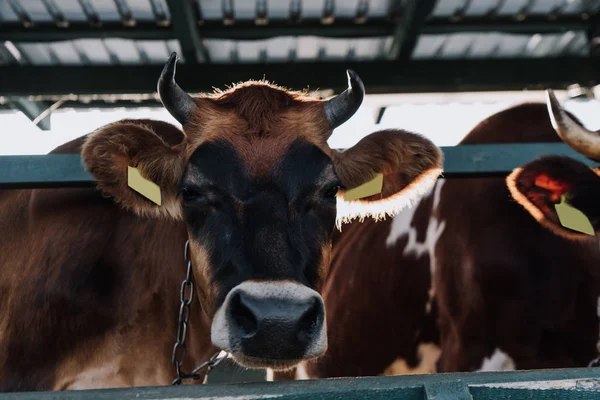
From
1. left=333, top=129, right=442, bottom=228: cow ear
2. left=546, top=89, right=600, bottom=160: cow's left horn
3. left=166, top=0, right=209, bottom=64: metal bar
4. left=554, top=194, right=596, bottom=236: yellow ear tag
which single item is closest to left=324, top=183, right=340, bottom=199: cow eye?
left=333, top=129, right=442, bottom=228: cow ear

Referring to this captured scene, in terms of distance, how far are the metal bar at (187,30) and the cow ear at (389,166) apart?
6.94 feet

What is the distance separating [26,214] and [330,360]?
2.30 m

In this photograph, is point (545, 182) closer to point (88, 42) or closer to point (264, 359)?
point (264, 359)

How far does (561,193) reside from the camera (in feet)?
11.1

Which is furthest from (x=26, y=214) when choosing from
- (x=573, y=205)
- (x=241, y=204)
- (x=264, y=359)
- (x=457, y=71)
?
(x=457, y=71)

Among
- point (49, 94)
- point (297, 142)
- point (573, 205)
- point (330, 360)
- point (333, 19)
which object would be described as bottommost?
point (330, 360)

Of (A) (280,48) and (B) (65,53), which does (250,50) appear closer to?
(A) (280,48)

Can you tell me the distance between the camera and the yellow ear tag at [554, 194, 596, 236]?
329cm

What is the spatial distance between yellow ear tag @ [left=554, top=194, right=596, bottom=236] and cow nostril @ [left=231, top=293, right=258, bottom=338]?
1.88m

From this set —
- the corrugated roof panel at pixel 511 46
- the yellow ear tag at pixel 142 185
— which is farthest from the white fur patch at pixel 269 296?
the corrugated roof panel at pixel 511 46

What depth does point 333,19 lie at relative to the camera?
5215 mm

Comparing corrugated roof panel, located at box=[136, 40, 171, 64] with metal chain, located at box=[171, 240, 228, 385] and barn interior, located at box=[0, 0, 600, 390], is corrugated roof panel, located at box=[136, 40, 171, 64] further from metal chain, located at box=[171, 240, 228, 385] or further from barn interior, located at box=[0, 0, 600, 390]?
metal chain, located at box=[171, 240, 228, 385]

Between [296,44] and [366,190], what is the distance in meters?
2.65

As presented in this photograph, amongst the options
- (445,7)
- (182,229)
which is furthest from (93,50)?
(445,7)
